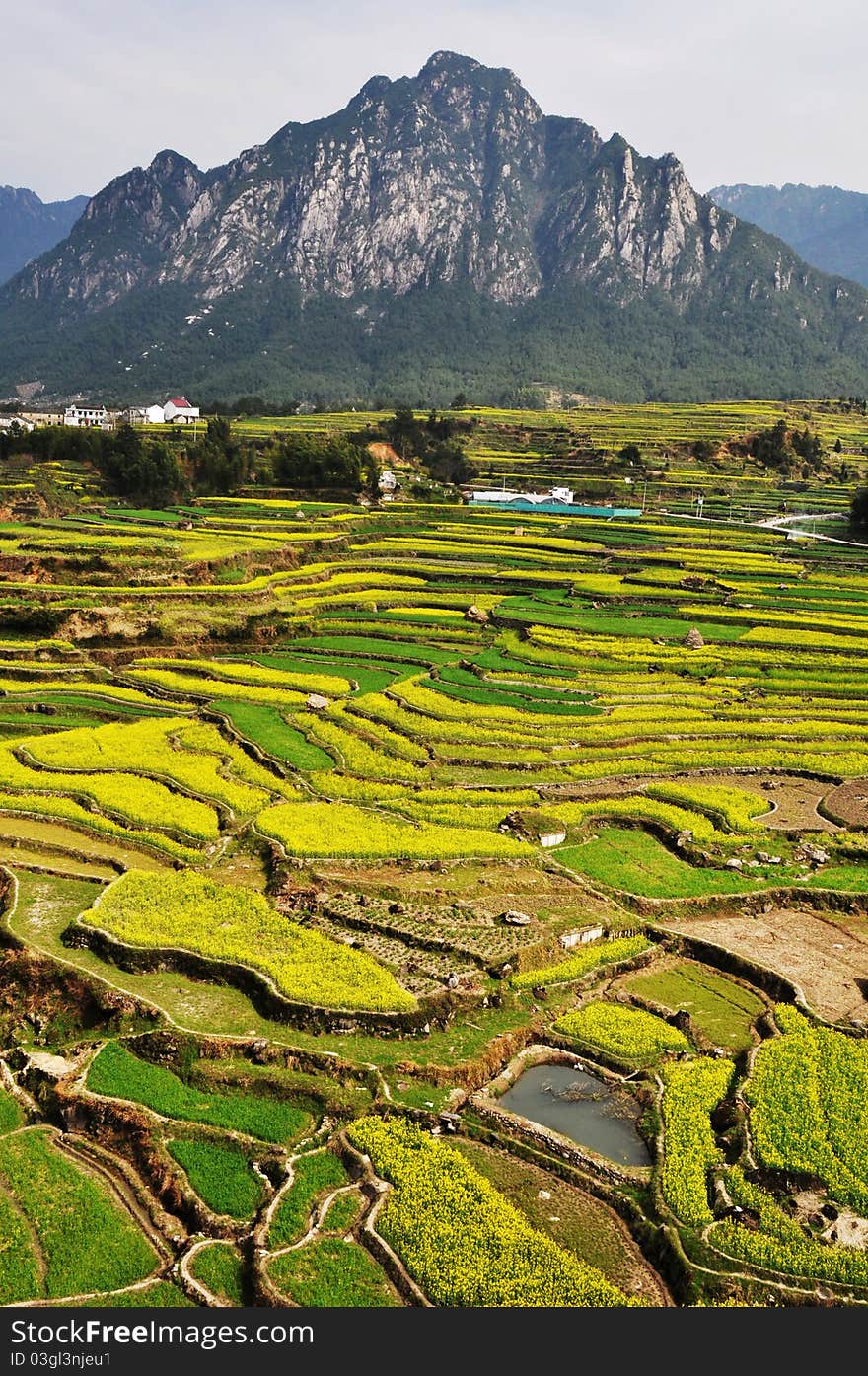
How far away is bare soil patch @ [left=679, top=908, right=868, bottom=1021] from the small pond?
16.4ft

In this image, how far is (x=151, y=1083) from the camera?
1783cm

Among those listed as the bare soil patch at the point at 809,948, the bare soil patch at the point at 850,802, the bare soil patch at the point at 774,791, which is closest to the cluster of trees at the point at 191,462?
the bare soil patch at the point at 774,791

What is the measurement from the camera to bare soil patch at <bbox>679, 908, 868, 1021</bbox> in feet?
69.7

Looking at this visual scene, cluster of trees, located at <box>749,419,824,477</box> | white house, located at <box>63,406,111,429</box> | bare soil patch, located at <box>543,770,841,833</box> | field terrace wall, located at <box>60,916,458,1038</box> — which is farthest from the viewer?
white house, located at <box>63,406,111,429</box>

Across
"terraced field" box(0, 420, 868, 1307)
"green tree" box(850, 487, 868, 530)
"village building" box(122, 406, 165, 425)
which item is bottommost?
"terraced field" box(0, 420, 868, 1307)

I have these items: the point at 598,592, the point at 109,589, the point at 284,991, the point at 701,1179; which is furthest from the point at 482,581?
the point at 701,1179

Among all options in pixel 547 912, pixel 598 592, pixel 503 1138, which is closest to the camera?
pixel 503 1138

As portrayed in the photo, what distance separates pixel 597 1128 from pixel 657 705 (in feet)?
81.7

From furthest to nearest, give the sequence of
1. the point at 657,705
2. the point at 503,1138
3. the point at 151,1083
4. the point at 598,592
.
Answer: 1. the point at 598,592
2. the point at 657,705
3. the point at 151,1083
4. the point at 503,1138

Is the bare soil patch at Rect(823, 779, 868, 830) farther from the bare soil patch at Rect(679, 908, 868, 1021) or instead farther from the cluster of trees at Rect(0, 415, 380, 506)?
the cluster of trees at Rect(0, 415, 380, 506)

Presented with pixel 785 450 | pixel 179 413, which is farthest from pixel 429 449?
pixel 179 413

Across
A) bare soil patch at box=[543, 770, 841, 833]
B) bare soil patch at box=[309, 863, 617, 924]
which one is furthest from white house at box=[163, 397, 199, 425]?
bare soil patch at box=[309, 863, 617, 924]

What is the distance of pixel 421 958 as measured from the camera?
71.4ft

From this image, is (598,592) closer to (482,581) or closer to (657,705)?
(482,581)
